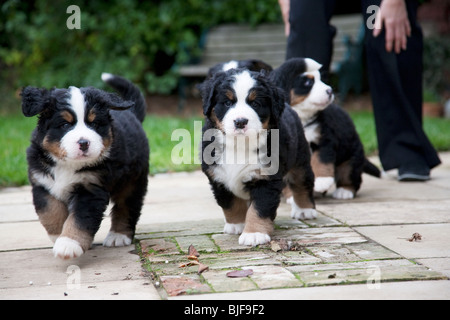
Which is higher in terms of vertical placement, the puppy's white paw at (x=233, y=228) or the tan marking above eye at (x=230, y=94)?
the tan marking above eye at (x=230, y=94)

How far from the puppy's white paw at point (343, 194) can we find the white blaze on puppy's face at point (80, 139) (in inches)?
82.6

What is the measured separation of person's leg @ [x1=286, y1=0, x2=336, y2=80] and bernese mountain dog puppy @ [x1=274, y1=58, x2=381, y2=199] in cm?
28

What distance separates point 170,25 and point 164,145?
13.9 ft

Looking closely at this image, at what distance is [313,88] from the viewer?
14.3ft

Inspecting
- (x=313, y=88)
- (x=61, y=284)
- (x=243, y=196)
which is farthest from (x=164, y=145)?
(x=61, y=284)

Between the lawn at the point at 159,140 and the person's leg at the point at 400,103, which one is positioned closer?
the person's leg at the point at 400,103

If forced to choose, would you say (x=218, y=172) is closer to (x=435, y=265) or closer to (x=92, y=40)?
(x=435, y=265)

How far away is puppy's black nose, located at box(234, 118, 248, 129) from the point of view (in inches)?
120

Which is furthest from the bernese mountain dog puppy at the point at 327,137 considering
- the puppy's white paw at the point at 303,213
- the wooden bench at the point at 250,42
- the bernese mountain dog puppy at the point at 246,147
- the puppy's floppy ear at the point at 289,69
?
the wooden bench at the point at 250,42

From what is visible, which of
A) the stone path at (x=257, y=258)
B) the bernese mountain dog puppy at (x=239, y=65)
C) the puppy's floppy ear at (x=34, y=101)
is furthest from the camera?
the bernese mountain dog puppy at (x=239, y=65)

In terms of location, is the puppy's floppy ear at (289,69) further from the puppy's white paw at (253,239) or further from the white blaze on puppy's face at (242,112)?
the puppy's white paw at (253,239)

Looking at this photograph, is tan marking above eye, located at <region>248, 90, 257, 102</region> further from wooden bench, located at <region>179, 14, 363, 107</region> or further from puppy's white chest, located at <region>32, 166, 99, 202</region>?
wooden bench, located at <region>179, 14, 363, 107</region>

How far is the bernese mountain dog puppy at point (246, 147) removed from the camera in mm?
3143

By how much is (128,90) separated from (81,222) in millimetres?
1087
